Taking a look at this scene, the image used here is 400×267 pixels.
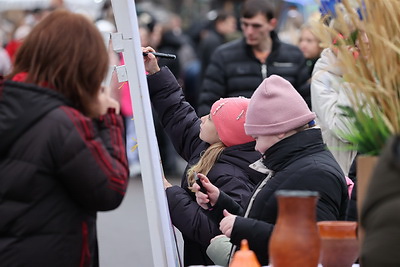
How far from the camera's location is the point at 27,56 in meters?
3.57

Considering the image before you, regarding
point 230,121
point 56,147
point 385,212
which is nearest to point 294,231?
point 385,212

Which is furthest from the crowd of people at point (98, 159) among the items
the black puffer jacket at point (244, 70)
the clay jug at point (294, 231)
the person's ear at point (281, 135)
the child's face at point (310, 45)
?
the child's face at point (310, 45)

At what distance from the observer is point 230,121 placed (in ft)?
15.2

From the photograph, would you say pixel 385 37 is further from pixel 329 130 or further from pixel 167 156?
pixel 167 156

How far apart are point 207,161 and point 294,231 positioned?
180 cm

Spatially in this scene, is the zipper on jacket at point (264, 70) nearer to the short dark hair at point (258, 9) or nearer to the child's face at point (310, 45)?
the short dark hair at point (258, 9)

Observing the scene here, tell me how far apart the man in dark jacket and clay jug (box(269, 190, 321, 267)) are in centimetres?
489

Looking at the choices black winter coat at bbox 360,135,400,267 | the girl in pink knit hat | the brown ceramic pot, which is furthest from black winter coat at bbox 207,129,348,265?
black winter coat at bbox 360,135,400,267

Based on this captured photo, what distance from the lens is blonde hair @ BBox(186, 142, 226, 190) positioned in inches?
184

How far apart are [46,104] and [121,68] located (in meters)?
0.80

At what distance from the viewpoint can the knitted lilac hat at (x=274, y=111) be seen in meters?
3.81

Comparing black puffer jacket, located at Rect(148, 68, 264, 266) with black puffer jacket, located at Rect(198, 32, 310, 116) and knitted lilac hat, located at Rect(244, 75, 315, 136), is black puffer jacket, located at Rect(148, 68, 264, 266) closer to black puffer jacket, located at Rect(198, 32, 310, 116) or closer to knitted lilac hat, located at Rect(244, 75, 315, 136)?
knitted lilac hat, located at Rect(244, 75, 315, 136)

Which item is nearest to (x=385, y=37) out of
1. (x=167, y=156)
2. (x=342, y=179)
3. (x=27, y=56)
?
(x=342, y=179)

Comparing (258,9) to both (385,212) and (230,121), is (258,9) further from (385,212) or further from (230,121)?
(385,212)
